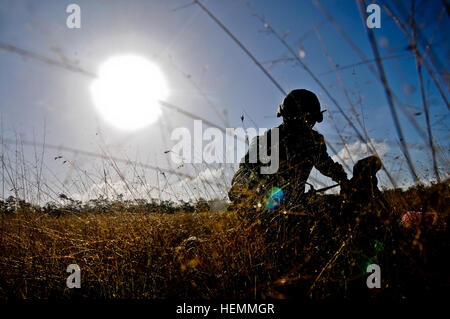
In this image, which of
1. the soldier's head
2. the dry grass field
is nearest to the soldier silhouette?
the soldier's head

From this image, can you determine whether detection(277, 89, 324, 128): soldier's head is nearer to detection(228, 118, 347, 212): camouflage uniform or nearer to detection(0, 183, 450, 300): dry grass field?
detection(228, 118, 347, 212): camouflage uniform

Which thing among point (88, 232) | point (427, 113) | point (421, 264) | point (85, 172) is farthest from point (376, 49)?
point (85, 172)

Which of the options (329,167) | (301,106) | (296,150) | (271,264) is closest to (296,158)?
(296,150)

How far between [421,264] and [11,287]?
2.11 meters

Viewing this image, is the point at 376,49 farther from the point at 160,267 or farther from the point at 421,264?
the point at 160,267

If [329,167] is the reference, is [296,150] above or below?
above

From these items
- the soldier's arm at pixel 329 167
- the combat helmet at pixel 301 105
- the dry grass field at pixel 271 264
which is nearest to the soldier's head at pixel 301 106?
the combat helmet at pixel 301 105

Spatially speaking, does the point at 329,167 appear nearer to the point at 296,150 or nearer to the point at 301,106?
the point at 296,150

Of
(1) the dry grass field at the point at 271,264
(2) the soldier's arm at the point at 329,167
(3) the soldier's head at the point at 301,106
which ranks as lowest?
(1) the dry grass field at the point at 271,264

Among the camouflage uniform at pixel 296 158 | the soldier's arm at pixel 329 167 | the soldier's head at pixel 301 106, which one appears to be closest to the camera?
the soldier's arm at pixel 329 167

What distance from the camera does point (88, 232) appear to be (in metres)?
1.92

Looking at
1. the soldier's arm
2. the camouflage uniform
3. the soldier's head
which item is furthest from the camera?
the soldier's head

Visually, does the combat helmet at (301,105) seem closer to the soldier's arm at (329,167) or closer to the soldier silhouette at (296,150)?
the soldier silhouette at (296,150)

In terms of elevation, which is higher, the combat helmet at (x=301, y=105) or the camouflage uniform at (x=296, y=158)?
the combat helmet at (x=301, y=105)
